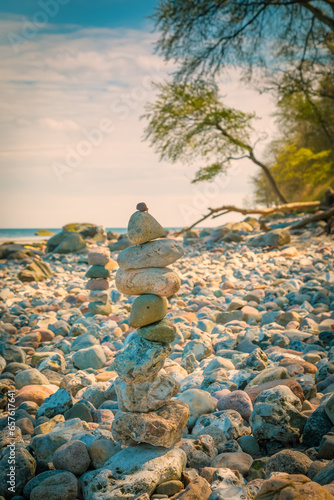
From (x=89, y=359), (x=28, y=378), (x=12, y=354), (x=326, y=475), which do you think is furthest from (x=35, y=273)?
(x=326, y=475)

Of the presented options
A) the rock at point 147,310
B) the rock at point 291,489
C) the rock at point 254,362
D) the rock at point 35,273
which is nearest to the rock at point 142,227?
the rock at point 147,310

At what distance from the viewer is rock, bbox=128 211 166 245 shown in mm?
2615

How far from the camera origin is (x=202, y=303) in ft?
21.5

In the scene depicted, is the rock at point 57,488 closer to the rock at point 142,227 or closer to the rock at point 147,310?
the rock at point 147,310

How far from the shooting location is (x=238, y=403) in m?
2.97

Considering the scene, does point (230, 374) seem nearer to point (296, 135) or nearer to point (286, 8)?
point (286, 8)

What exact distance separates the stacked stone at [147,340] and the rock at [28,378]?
1.56 metres

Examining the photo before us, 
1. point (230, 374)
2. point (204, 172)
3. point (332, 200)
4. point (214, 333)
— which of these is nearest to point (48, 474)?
point (230, 374)

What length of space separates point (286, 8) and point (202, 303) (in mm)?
10539

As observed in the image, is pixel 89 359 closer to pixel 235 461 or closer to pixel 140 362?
pixel 140 362

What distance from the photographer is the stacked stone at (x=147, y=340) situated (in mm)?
2523

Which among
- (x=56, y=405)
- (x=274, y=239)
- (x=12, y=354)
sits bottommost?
(x=56, y=405)

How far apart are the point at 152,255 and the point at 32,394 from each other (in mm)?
1875

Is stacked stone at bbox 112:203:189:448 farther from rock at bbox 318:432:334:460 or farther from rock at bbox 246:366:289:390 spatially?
rock at bbox 246:366:289:390
